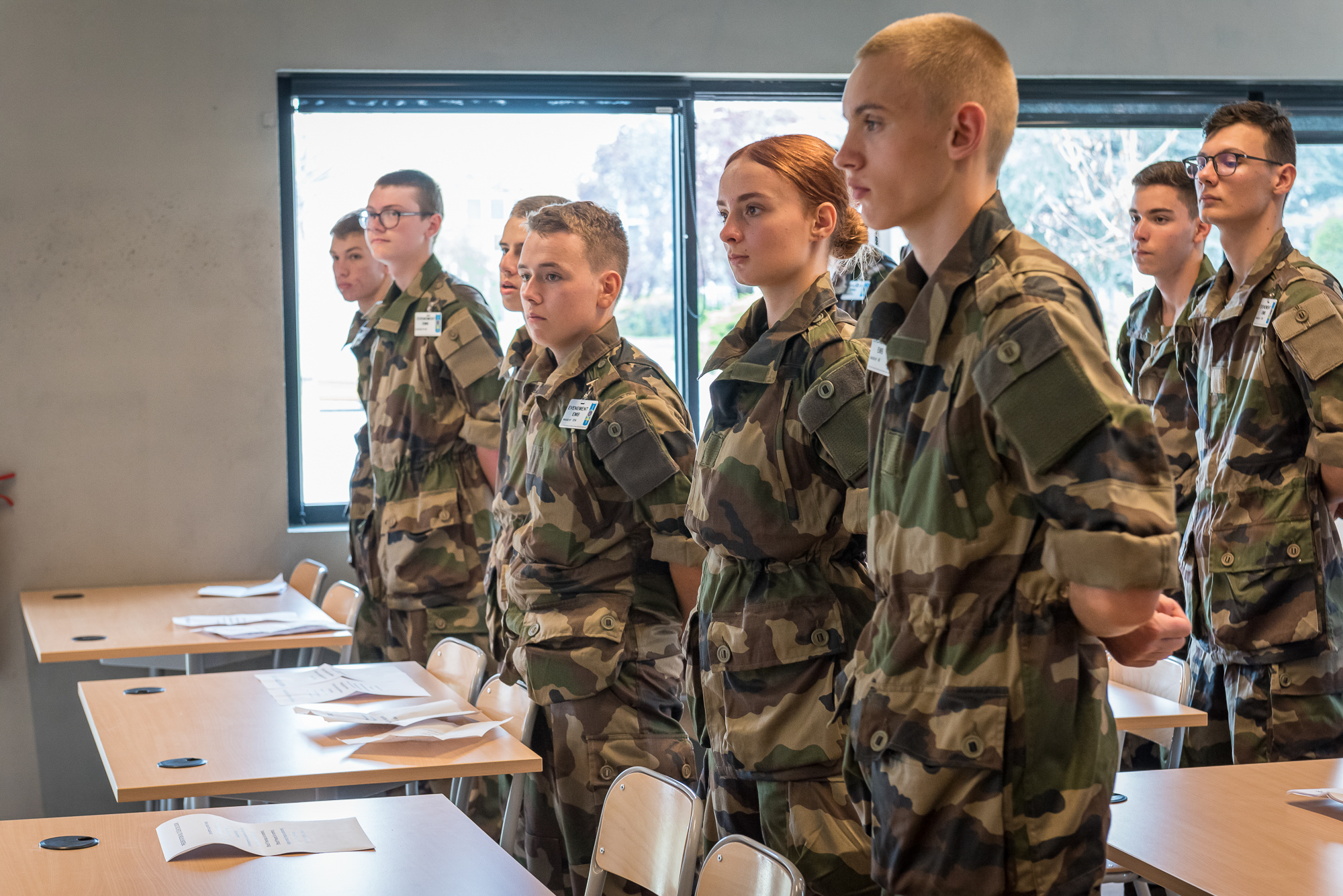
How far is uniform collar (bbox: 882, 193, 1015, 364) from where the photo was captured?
1.48 metres

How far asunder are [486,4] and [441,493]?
2.13 metres

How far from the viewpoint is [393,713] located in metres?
2.60

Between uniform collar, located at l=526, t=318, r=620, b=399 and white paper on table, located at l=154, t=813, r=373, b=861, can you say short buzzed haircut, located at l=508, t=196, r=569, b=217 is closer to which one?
uniform collar, located at l=526, t=318, r=620, b=399

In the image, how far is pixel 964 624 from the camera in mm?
1426

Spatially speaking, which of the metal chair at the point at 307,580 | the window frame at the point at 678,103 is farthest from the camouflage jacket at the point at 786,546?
the window frame at the point at 678,103

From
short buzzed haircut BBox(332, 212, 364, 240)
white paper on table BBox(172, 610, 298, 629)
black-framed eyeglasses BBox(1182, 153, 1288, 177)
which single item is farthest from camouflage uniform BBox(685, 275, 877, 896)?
short buzzed haircut BBox(332, 212, 364, 240)

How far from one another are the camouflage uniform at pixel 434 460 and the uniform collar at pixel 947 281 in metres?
2.58

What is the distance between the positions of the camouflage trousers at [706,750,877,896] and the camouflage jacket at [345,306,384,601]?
2321 mm

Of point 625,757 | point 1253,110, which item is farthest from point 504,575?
point 1253,110

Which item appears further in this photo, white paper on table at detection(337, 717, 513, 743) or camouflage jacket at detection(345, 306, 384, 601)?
camouflage jacket at detection(345, 306, 384, 601)

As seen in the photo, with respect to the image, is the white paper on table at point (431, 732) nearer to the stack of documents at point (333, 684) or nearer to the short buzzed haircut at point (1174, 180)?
the stack of documents at point (333, 684)

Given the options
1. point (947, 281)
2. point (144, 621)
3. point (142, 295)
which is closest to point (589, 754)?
point (947, 281)

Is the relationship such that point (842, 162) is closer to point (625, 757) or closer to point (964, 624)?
point (964, 624)

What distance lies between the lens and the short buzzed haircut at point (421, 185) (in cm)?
421
